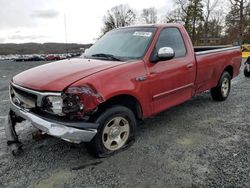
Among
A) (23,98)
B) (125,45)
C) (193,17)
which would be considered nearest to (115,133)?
(23,98)

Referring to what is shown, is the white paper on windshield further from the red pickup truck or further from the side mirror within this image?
the side mirror

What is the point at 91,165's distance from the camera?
3.41m

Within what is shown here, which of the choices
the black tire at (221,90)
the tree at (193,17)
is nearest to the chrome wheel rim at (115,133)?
the black tire at (221,90)

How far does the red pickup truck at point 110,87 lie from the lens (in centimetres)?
313

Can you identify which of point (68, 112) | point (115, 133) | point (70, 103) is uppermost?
point (70, 103)

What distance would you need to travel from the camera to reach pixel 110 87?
335 cm

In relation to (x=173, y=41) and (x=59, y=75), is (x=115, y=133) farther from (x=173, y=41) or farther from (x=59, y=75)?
(x=173, y=41)

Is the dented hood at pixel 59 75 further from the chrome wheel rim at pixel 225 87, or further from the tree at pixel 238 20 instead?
the tree at pixel 238 20

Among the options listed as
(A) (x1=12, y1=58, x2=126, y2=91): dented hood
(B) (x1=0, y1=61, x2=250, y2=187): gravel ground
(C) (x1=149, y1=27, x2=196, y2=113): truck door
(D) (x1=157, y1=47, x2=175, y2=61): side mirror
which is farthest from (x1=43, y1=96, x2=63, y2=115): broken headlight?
(D) (x1=157, y1=47, x2=175, y2=61): side mirror

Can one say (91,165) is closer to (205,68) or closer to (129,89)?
(129,89)

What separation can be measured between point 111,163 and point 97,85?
42.4 inches

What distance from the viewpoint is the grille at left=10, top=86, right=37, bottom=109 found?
3407mm

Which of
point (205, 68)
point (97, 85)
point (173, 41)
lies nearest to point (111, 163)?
point (97, 85)

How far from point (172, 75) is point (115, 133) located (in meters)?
1.46
